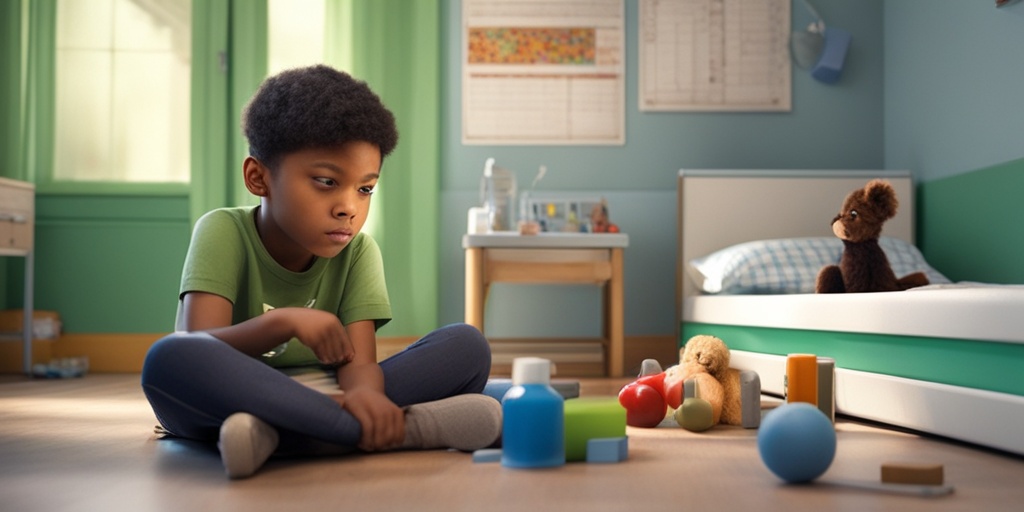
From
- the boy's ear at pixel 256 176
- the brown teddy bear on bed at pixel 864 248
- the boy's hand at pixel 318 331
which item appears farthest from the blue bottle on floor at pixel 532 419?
the brown teddy bear on bed at pixel 864 248

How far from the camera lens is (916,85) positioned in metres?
3.80

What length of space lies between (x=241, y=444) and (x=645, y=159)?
3.06 m

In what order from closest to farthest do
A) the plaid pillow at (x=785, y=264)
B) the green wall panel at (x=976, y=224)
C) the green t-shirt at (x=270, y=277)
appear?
the green t-shirt at (x=270, y=277) < the green wall panel at (x=976, y=224) < the plaid pillow at (x=785, y=264)

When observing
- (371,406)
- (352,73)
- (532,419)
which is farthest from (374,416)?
(352,73)

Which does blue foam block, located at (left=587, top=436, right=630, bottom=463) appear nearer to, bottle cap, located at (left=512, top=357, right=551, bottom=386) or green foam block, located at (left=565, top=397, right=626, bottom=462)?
green foam block, located at (left=565, top=397, right=626, bottom=462)

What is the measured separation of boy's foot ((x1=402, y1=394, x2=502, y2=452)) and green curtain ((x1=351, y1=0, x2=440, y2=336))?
2.48 meters

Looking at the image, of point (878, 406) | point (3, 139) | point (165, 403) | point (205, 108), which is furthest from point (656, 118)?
point (165, 403)

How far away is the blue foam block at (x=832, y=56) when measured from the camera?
407cm

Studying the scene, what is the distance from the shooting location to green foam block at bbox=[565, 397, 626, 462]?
148 centimetres

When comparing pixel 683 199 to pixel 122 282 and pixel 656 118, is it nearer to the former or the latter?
pixel 656 118

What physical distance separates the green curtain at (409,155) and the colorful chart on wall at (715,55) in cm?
92

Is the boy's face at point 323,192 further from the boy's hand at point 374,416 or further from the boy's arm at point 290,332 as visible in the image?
the boy's hand at point 374,416

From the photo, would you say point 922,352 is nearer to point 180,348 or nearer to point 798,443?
point 798,443

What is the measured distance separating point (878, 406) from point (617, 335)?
1611 millimetres
